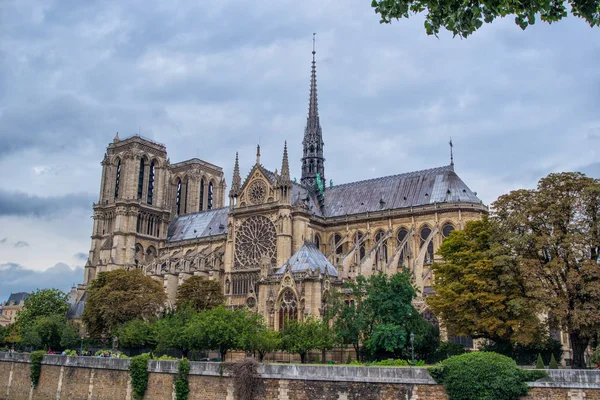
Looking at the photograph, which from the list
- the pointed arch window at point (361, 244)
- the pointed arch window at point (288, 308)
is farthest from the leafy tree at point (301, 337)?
the pointed arch window at point (361, 244)

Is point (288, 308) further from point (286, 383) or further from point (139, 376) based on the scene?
point (286, 383)

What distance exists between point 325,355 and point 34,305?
151 ft

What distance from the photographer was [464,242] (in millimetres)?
40125

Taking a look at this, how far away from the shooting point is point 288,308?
4481 cm

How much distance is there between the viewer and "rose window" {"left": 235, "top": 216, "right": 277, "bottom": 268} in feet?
221

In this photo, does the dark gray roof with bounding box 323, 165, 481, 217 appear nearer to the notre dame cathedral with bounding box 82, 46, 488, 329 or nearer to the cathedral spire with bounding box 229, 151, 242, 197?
the notre dame cathedral with bounding box 82, 46, 488, 329

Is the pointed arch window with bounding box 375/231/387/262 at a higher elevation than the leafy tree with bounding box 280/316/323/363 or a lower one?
higher

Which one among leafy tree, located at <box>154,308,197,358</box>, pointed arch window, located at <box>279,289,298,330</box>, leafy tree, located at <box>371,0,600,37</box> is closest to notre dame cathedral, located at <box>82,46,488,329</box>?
pointed arch window, located at <box>279,289,298,330</box>

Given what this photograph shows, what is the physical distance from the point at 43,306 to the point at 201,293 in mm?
23378

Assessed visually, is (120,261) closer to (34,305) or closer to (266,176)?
(34,305)

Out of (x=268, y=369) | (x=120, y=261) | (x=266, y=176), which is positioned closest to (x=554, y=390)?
(x=268, y=369)

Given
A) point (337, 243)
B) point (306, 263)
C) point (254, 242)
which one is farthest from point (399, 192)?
point (306, 263)

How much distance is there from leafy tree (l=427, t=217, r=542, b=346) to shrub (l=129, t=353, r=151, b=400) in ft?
58.6

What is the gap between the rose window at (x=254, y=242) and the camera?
67375 mm
